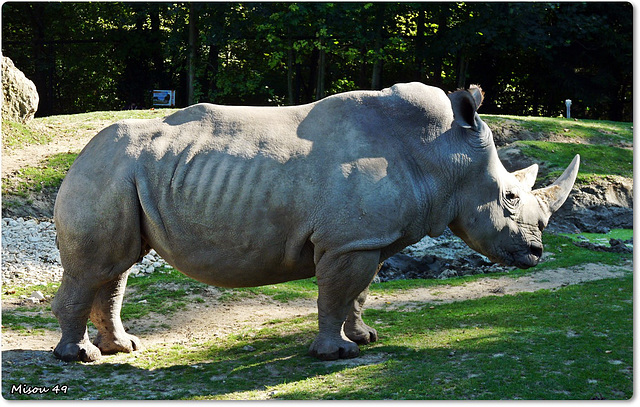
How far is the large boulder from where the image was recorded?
15.2 metres

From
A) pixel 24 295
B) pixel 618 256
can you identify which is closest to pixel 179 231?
pixel 24 295

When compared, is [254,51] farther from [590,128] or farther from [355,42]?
[590,128]

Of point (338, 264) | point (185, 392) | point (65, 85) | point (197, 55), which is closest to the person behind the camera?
point (185, 392)

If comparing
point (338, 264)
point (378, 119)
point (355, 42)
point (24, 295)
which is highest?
point (355, 42)

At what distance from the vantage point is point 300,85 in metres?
24.2

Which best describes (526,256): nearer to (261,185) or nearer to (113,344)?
(261,185)

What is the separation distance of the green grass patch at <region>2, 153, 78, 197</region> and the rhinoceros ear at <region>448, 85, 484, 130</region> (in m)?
8.33

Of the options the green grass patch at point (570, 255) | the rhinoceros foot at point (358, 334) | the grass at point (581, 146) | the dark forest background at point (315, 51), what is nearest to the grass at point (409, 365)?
the rhinoceros foot at point (358, 334)

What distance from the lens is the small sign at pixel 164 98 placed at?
2181 centimetres

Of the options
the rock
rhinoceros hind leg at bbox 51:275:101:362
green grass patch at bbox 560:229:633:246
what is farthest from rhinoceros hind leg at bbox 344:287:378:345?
green grass patch at bbox 560:229:633:246

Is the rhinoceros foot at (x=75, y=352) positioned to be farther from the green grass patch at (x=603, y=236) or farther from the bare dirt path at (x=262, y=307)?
the green grass patch at (x=603, y=236)

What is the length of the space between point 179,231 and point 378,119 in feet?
6.14

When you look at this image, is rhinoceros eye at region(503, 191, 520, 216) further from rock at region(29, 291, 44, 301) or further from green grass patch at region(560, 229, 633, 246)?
green grass patch at region(560, 229, 633, 246)

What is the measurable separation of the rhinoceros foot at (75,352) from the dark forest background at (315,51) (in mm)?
14861
